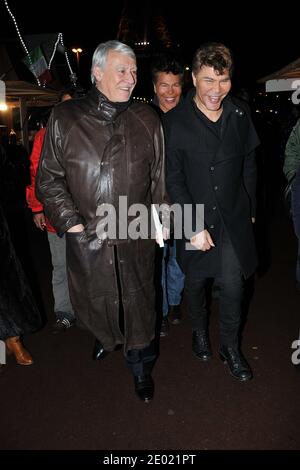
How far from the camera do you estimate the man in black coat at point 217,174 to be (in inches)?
106

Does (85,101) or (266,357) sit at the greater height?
(85,101)

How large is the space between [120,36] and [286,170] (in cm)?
3599

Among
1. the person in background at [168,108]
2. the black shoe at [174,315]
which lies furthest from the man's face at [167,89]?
the black shoe at [174,315]

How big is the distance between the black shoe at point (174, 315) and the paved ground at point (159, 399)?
10cm

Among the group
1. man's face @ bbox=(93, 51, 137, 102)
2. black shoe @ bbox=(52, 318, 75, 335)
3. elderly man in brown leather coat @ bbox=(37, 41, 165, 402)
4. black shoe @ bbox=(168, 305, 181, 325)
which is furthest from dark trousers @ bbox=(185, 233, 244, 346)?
black shoe @ bbox=(52, 318, 75, 335)

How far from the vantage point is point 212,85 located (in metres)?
2.66

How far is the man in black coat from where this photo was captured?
2701 mm

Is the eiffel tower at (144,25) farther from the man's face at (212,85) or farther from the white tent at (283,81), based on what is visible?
the man's face at (212,85)

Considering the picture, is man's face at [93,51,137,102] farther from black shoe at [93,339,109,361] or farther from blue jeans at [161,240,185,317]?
black shoe at [93,339,109,361]

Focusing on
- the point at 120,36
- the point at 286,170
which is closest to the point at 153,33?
the point at 120,36

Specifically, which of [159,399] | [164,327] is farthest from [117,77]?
[164,327]

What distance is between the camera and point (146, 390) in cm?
290
